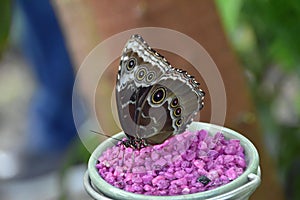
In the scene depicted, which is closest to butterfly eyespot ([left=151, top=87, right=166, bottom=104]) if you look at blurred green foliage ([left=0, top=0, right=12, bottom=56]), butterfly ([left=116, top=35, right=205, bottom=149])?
butterfly ([left=116, top=35, right=205, bottom=149])

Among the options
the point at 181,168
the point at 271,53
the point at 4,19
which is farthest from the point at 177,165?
the point at 271,53

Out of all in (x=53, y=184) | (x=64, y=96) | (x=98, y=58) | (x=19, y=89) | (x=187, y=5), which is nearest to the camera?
(x=98, y=58)

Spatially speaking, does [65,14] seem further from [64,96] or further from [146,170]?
[64,96]

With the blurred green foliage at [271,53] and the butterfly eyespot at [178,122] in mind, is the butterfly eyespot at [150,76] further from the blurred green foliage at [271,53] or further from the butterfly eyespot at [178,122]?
the blurred green foliage at [271,53]

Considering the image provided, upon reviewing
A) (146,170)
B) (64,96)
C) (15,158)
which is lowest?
(15,158)

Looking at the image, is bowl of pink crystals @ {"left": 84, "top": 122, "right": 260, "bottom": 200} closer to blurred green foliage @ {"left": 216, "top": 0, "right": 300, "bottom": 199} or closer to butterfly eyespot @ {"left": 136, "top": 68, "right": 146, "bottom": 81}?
butterfly eyespot @ {"left": 136, "top": 68, "right": 146, "bottom": 81}

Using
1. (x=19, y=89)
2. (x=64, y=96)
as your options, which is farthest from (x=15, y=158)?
(x=19, y=89)

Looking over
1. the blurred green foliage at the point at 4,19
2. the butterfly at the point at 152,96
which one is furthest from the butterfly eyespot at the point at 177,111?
the blurred green foliage at the point at 4,19
